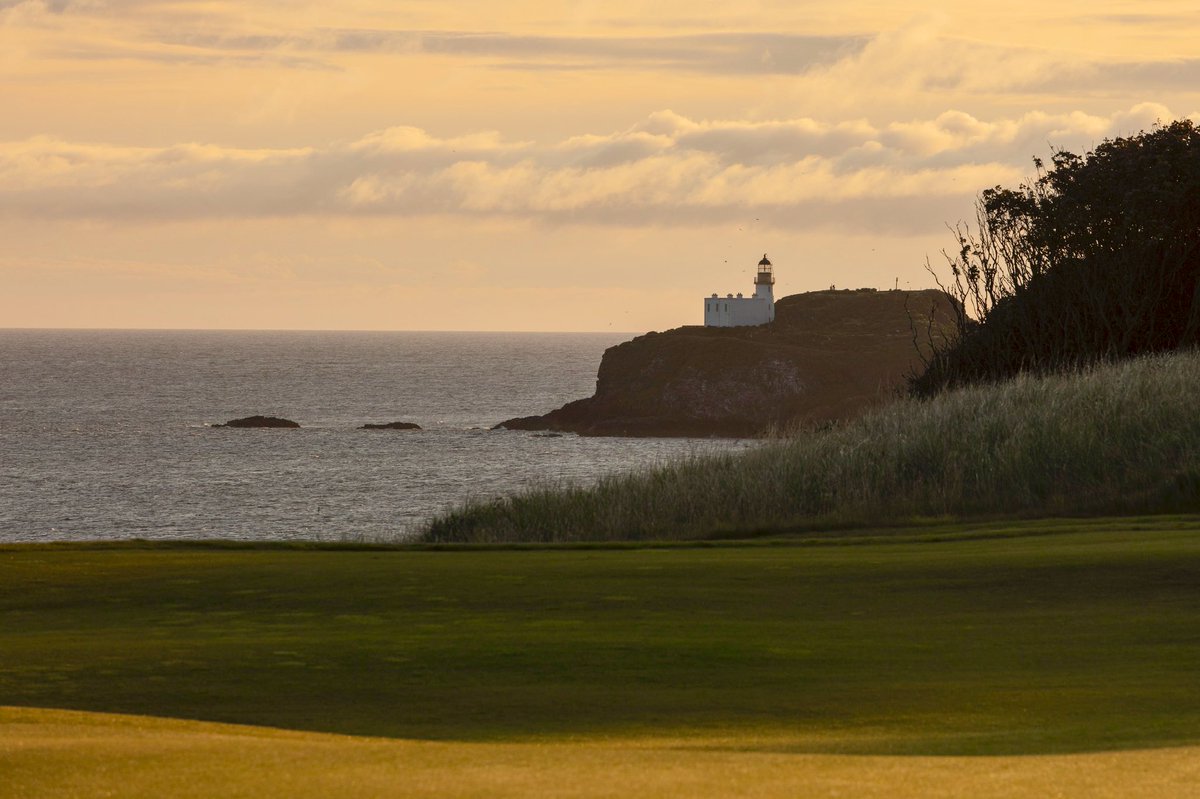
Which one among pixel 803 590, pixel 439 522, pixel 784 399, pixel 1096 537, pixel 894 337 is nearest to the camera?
pixel 803 590

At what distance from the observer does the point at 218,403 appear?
14012 cm

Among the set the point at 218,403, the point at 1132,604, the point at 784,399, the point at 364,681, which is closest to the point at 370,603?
the point at 364,681

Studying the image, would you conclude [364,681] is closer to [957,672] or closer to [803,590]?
[957,672]

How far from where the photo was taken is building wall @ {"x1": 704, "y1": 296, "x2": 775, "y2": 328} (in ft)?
419

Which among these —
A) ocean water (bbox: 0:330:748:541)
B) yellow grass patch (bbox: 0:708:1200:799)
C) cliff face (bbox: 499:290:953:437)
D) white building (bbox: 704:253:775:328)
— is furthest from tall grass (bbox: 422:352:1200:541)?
white building (bbox: 704:253:775:328)

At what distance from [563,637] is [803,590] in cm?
325

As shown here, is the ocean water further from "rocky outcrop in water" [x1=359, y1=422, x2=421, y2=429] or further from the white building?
the white building

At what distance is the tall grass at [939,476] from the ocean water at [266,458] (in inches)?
212

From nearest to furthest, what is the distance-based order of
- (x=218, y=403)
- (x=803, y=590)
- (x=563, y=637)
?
(x=563, y=637), (x=803, y=590), (x=218, y=403)

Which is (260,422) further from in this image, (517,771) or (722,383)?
(517,771)

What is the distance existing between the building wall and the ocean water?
57.4ft

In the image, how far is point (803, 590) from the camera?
45.4 ft

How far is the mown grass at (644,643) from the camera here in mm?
8648

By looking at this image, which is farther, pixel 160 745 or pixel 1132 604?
pixel 1132 604
